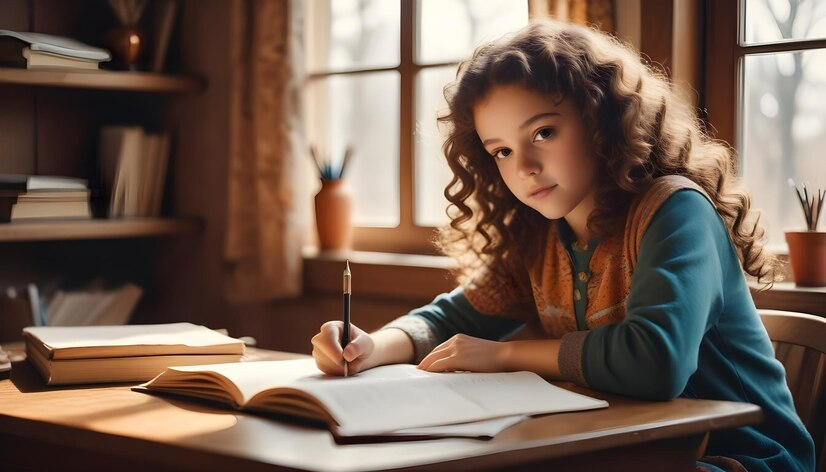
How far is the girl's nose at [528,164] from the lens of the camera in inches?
61.7

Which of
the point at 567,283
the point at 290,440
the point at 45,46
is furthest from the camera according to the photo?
the point at 45,46

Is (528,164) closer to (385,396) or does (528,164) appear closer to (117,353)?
(385,396)

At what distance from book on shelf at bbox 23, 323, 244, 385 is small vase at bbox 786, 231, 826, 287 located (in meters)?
1.13

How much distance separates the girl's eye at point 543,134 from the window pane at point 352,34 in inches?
50.6

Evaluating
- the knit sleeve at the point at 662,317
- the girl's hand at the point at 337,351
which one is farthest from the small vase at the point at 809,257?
the girl's hand at the point at 337,351

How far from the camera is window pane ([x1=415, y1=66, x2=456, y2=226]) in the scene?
8.85ft

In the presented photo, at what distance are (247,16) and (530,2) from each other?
3.31 feet

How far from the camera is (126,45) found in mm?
2824

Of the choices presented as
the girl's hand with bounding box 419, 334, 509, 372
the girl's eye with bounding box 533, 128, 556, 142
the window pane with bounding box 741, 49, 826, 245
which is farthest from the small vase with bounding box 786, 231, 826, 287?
the girl's hand with bounding box 419, 334, 509, 372

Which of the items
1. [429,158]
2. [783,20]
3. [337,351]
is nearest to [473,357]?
[337,351]

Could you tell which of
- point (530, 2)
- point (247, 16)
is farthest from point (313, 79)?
point (530, 2)

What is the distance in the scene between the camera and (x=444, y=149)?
1.85 metres

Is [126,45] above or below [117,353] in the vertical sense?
above

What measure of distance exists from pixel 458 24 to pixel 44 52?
113cm
